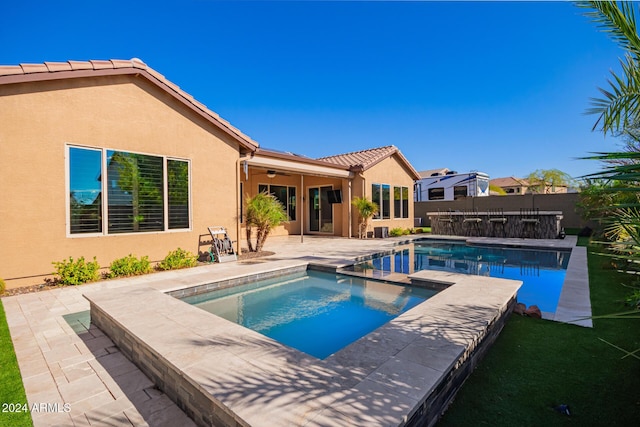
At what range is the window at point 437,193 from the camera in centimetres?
3338

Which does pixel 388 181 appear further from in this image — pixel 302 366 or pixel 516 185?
pixel 516 185

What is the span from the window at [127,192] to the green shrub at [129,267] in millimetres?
813

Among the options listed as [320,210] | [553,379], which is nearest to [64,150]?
[553,379]

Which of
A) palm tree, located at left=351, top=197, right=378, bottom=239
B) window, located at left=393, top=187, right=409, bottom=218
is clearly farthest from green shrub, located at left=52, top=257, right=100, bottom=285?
window, located at left=393, top=187, right=409, bottom=218

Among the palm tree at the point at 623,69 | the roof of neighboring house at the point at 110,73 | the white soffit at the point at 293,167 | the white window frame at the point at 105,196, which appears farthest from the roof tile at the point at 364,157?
the palm tree at the point at 623,69

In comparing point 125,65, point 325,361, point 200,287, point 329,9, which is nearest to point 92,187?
point 125,65

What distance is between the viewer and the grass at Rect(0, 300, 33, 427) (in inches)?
103

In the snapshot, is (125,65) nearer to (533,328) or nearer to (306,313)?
(306,313)

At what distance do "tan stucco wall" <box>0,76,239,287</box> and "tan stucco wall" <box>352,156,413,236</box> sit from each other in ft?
29.6

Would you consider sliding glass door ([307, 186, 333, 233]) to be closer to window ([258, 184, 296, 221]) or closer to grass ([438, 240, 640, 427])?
window ([258, 184, 296, 221])

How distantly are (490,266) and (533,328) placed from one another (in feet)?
18.5

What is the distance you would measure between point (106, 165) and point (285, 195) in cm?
1037

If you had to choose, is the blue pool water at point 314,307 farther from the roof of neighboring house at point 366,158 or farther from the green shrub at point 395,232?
the green shrub at point 395,232

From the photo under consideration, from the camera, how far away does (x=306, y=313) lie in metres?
5.90
